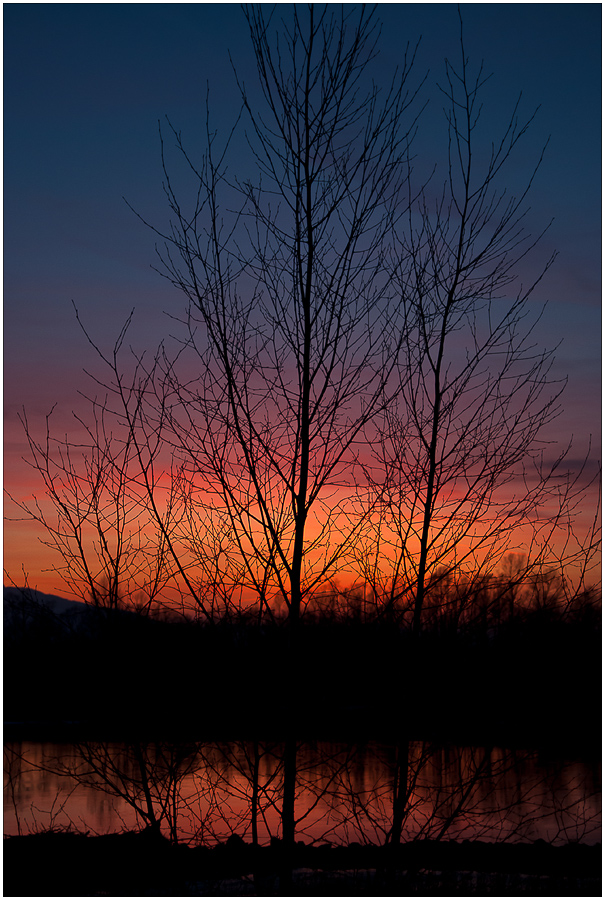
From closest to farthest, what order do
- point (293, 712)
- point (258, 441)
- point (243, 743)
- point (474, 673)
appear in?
point (293, 712)
point (243, 743)
point (258, 441)
point (474, 673)

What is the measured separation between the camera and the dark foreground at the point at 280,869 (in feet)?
11.8

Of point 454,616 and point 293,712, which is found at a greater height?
point 454,616

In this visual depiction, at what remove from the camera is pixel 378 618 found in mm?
3195

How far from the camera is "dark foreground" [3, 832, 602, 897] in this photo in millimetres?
3586

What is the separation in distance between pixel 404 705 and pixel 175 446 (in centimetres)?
172

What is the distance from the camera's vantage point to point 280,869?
9.66 ft

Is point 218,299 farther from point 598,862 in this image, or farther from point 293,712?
point 598,862

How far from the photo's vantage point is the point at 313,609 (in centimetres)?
310

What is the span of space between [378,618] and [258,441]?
40.6 inches

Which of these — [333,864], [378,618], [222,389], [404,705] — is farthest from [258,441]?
[333,864]

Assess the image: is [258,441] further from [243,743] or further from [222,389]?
[243,743]

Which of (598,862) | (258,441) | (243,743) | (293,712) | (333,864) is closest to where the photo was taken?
(293,712)

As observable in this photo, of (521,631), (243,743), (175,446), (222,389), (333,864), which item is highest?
(222,389)

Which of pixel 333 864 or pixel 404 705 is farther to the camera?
pixel 333 864
